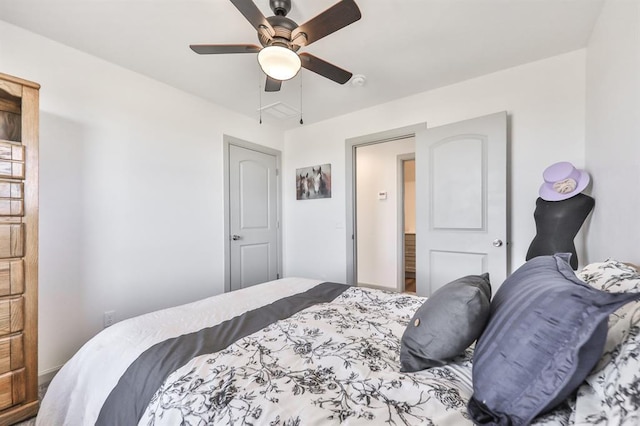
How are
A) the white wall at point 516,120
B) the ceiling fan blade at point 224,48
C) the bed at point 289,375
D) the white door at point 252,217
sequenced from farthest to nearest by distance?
the white door at point 252,217 → the white wall at point 516,120 → the ceiling fan blade at point 224,48 → the bed at point 289,375

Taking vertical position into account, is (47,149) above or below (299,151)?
below

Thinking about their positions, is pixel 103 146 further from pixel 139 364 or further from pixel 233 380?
pixel 233 380

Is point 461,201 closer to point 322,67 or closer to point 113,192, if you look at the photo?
point 322,67

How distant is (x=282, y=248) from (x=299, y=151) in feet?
4.57

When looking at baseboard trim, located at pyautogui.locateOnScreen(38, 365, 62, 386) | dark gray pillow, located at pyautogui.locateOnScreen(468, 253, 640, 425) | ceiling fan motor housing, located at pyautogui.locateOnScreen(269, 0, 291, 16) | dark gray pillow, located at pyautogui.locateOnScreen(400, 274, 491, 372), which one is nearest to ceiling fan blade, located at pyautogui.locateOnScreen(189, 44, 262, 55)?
ceiling fan motor housing, located at pyautogui.locateOnScreen(269, 0, 291, 16)

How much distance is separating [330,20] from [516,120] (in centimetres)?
194

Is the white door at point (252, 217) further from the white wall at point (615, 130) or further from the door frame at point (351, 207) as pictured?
the white wall at point (615, 130)

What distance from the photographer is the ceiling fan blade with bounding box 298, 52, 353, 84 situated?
1.68 meters

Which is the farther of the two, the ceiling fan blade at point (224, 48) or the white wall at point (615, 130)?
the ceiling fan blade at point (224, 48)

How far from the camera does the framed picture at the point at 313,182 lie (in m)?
3.51

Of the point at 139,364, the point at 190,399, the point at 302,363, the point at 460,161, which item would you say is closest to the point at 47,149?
the point at 139,364

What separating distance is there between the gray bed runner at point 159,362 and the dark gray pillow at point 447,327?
729 millimetres

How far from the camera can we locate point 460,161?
2484 millimetres

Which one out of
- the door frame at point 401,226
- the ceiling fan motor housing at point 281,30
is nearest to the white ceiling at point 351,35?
the ceiling fan motor housing at point 281,30
